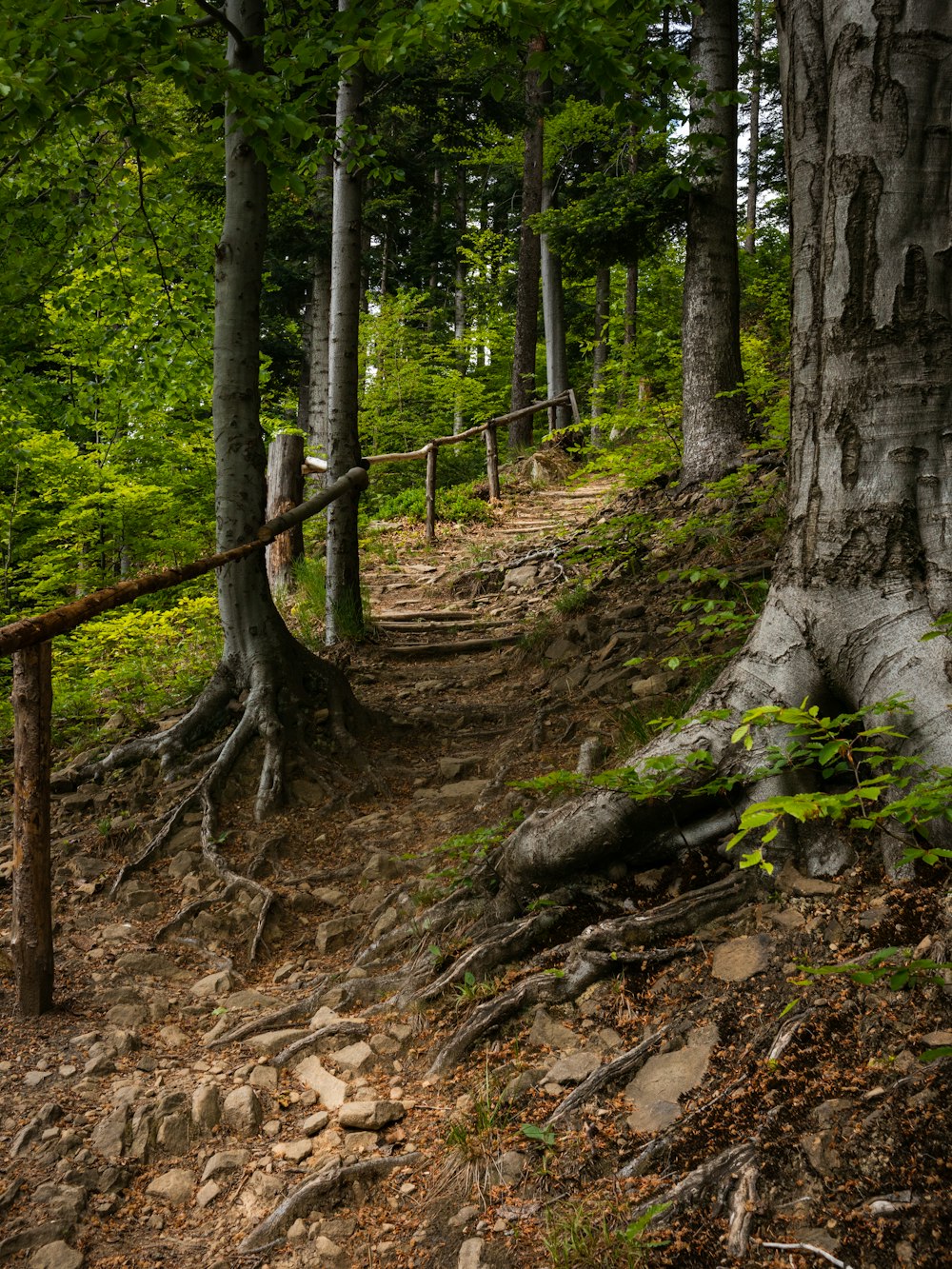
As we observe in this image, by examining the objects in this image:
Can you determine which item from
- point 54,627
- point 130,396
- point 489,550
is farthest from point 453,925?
point 489,550

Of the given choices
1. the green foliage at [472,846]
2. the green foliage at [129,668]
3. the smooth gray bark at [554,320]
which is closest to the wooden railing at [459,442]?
the smooth gray bark at [554,320]

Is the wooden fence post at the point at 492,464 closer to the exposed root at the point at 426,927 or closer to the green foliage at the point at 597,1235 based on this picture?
the exposed root at the point at 426,927

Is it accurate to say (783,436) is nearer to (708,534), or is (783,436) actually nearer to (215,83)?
(708,534)

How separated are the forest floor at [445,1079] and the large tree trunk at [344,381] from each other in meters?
3.48

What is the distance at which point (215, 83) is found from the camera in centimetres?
426

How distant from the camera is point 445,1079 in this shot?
114 inches

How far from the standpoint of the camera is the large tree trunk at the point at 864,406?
116 inches

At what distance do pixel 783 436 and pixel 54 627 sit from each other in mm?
5928

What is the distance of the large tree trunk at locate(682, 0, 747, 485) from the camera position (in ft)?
26.6

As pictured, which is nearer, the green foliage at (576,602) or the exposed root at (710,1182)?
the exposed root at (710,1182)

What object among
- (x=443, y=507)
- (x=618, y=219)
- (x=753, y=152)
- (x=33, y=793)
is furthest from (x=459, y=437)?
(x=753, y=152)

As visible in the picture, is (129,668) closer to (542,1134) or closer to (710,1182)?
(542,1134)

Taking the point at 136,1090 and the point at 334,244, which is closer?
the point at 136,1090

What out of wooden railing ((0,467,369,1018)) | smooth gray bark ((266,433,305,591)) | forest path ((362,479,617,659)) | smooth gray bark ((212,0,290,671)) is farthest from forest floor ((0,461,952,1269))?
smooth gray bark ((266,433,305,591))
